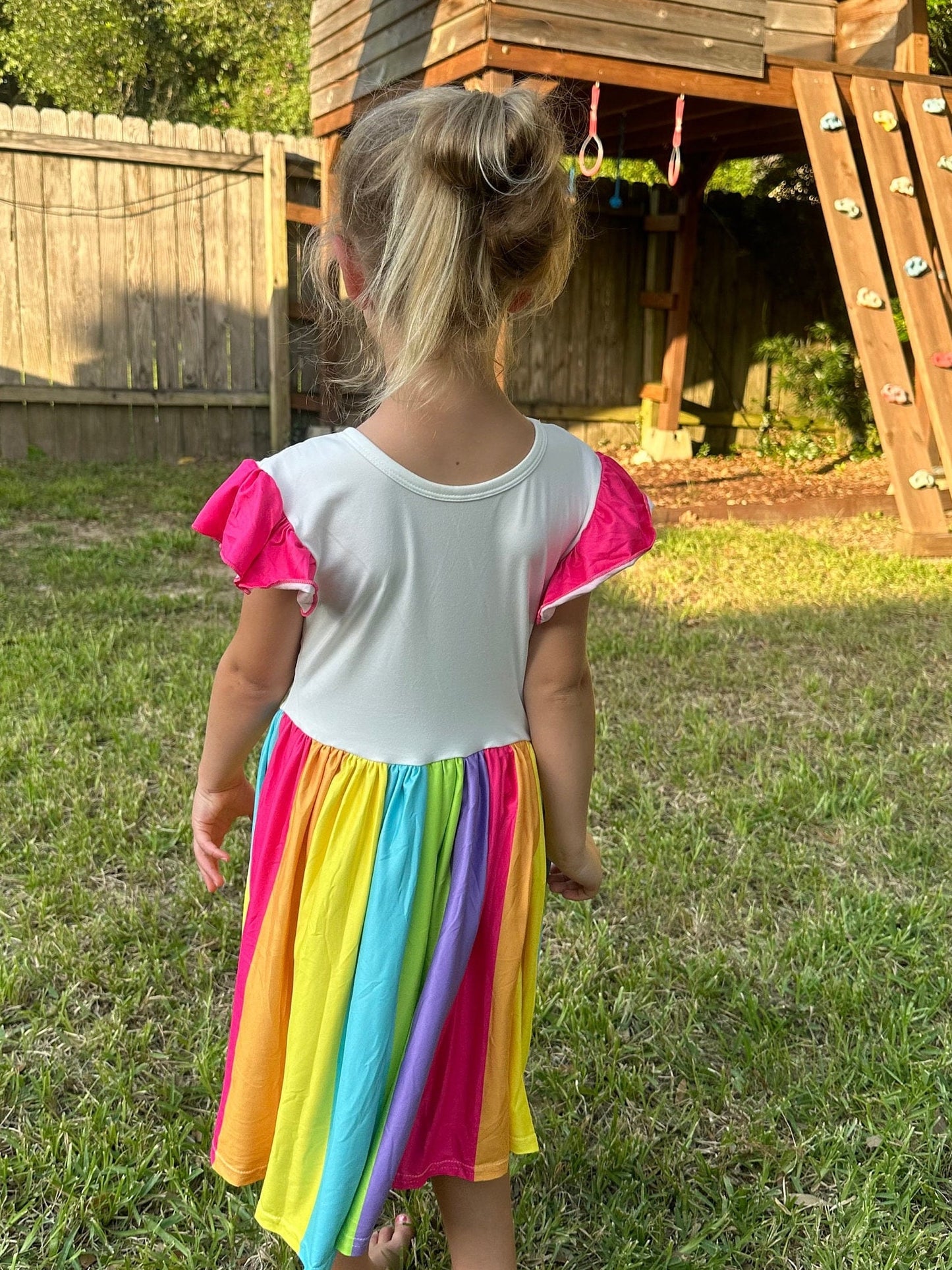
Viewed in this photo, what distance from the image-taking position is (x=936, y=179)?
5.59 metres

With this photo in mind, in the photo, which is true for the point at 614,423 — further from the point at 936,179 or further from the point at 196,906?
the point at 196,906

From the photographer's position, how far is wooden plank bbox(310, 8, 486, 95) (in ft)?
17.1

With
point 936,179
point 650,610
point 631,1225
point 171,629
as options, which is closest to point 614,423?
point 936,179

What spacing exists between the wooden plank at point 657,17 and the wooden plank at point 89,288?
11.5 ft

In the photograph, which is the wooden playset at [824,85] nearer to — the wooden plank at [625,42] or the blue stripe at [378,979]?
the wooden plank at [625,42]

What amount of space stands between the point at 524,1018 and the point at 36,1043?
1.05 meters

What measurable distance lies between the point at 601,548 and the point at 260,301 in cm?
736

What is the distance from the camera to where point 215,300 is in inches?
310

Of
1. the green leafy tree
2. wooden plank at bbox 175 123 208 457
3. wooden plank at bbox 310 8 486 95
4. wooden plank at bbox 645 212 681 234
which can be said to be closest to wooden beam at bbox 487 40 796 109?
wooden plank at bbox 310 8 486 95

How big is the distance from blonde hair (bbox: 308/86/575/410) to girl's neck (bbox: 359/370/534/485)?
19mm

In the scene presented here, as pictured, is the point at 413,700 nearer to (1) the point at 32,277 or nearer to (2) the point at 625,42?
(2) the point at 625,42

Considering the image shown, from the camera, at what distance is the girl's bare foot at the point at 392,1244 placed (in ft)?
→ 5.03

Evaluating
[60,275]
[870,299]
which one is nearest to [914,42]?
[870,299]

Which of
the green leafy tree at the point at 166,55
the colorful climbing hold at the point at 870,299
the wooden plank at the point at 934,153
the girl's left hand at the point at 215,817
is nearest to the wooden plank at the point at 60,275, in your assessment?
the colorful climbing hold at the point at 870,299
